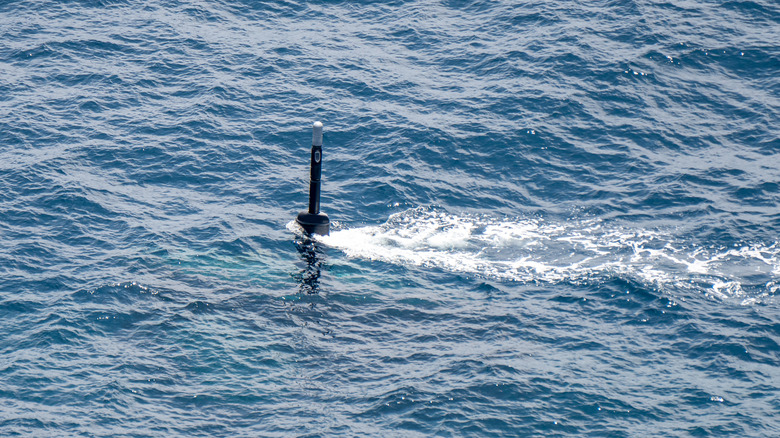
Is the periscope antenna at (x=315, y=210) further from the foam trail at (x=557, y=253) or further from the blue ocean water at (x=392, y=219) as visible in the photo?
the blue ocean water at (x=392, y=219)

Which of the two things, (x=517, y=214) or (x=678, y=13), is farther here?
(x=678, y=13)

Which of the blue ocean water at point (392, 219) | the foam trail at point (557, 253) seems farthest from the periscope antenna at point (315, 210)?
the blue ocean water at point (392, 219)

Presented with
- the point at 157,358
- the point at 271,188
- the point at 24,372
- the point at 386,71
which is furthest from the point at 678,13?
the point at 24,372

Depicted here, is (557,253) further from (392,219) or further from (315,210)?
(315,210)

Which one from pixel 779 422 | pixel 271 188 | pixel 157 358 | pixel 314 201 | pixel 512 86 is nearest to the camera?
pixel 779 422

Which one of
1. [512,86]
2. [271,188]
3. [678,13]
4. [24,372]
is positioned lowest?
[24,372]

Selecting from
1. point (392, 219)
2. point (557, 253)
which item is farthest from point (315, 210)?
point (557, 253)

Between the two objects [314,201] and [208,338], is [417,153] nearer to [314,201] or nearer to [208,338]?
[314,201]
